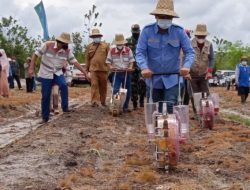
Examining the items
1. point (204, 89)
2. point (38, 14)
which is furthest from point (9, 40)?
point (204, 89)

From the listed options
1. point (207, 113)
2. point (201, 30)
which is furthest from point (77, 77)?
point (207, 113)

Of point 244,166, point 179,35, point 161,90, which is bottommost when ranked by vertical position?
point 244,166

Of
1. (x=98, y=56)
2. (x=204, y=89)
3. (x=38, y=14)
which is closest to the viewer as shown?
(x=204, y=89)

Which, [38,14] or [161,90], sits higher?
[38,14]

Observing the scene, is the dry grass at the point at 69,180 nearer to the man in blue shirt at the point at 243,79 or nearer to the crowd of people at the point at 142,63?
the crowd of people at the point at 142,63

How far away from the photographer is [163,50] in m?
7.81

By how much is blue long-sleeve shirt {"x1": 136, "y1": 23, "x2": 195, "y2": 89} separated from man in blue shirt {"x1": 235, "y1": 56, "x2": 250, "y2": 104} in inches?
568

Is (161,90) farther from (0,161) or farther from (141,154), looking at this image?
(0,161)

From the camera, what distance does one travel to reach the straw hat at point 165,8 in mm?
7484

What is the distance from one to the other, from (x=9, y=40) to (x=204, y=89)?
157 feet

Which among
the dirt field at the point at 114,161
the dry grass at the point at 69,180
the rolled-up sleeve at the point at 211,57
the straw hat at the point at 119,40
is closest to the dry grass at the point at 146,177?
the dirt field at the point at 114,161

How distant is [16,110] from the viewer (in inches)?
622

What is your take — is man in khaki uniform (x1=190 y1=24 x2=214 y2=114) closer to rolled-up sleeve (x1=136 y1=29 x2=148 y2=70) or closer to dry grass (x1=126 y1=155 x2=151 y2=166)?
rolled-up sleeve (x1=136 y1=29 x2=148 y2=70)

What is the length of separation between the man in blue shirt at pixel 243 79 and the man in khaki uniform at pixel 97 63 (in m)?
7.63
